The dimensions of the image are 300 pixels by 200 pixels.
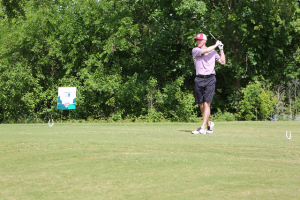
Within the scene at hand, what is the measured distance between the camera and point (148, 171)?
4.82m

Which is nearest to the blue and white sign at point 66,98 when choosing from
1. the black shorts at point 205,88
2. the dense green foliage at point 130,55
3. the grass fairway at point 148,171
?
the dense green foliage at point 130,55

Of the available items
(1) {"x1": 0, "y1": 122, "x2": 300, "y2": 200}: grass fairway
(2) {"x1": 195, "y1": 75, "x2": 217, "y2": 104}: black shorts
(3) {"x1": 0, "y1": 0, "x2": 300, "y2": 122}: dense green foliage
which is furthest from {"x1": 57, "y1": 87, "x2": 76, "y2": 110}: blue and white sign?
(1) {"x1": 0, "y1": 122, "x2": 300, "y2": 200}: grass fairway

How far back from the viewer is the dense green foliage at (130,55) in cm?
1964

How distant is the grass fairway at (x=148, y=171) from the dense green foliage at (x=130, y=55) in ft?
40.9

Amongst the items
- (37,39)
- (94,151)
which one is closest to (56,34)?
(37,39)

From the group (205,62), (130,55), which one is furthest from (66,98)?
(205,62)

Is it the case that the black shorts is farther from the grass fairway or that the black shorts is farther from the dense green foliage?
the dense green foliage

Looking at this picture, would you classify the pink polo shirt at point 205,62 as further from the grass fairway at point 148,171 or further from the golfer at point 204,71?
the grass fairway at point 148,171

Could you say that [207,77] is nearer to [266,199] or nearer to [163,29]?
[266,199]

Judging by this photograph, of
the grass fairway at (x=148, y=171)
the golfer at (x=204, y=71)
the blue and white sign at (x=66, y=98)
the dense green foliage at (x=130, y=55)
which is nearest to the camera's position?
the grass fairway at (x=148, y=171)

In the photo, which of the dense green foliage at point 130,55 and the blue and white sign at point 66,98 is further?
the dense green foliage at point 130,55

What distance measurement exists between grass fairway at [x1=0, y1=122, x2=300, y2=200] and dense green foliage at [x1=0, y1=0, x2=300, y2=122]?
40.9ft

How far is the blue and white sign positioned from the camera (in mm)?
18641

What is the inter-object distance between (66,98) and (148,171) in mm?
14518
